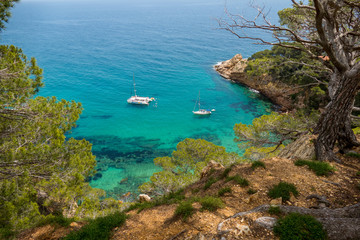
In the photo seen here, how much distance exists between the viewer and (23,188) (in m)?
9.32

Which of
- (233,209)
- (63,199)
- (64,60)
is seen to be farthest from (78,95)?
(233,209)

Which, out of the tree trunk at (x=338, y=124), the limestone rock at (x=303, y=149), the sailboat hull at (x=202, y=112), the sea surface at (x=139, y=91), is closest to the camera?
the tree trunk at (x=338, y=124)

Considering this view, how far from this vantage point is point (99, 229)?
6738 mm

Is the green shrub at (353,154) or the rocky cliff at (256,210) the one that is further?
the green shrub at (353,154)

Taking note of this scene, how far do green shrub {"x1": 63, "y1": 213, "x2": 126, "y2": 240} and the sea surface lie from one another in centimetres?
822

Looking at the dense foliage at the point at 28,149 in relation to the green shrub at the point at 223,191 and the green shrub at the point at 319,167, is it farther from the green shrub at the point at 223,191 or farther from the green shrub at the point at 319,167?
the green shrub at the point at 319,167

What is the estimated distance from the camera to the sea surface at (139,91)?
3412 cm

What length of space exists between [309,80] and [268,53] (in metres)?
22.1

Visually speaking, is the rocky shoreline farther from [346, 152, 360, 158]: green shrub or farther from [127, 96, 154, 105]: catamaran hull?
[346, 152, 360, 158]: green shrub

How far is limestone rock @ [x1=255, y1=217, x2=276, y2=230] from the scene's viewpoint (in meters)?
5.02

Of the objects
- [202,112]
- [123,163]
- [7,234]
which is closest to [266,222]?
[7,234]

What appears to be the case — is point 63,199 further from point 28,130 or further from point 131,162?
point 131,162

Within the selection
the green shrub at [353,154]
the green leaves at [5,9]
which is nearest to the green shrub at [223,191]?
the green shrub at [353,154]

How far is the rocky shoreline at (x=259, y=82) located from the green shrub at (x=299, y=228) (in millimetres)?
39928
